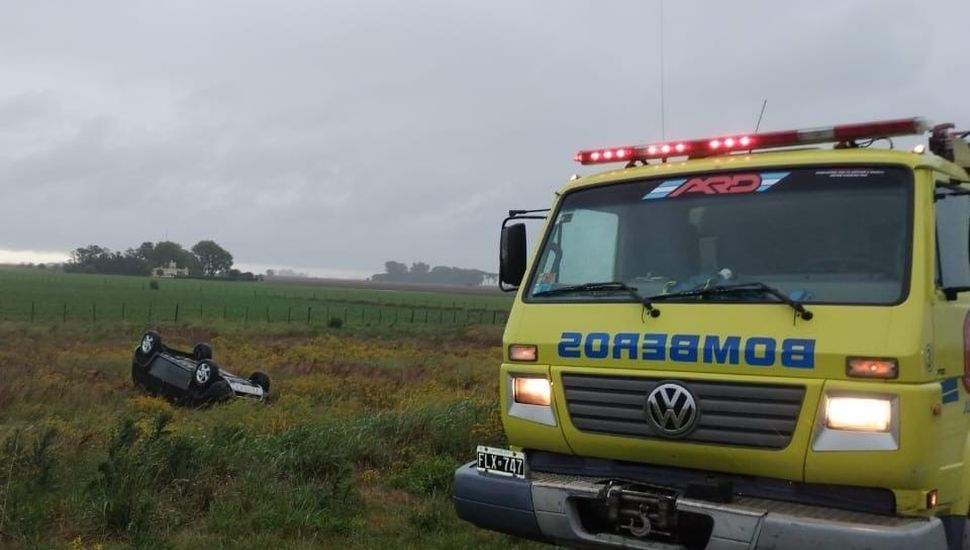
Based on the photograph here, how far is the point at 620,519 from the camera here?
13.7 feet

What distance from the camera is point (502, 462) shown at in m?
4.63

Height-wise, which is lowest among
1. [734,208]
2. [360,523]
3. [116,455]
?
[360,523]

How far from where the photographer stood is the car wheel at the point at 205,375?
40.0ft

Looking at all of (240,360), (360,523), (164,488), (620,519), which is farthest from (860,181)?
(240,360)

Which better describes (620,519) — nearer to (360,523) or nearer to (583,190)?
(583,190)

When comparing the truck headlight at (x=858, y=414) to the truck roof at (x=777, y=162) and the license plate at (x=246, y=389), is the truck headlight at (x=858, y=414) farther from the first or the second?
the license plate at (x=246, y=389)

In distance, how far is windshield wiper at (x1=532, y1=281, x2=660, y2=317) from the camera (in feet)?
14.1

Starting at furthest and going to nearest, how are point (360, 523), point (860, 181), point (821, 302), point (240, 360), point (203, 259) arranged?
point (203, 259)
point (240, 360)
point (360, 523)
point (860, 181)
point (821, 302)

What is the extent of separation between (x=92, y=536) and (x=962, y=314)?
513cm

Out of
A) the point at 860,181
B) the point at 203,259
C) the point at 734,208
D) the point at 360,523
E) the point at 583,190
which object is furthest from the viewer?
the point at 203,259

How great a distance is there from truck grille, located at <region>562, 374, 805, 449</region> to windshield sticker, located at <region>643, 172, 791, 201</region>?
1.16 meters

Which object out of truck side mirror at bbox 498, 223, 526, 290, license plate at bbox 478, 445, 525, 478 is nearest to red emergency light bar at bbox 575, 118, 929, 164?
truck side mirror at bbox 498, 223, 526, 290

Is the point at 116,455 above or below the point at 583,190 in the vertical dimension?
below

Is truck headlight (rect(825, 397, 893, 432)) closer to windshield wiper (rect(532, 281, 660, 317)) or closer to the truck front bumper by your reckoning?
the truck front bumper
